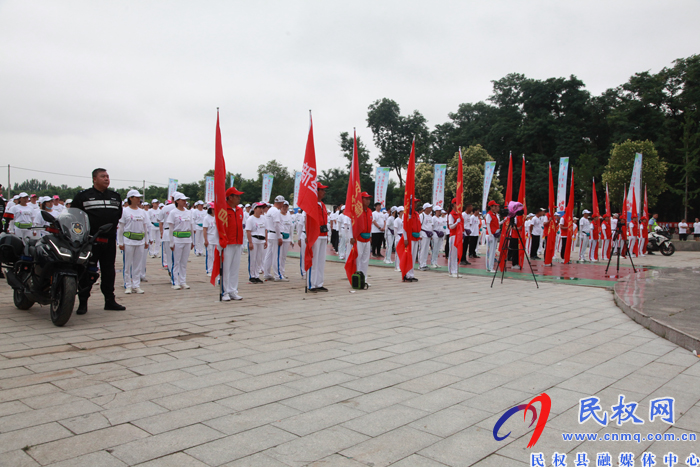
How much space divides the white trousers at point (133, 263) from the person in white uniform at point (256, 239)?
268 cm

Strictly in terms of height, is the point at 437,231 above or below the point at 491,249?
above

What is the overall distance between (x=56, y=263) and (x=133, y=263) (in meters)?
2.71

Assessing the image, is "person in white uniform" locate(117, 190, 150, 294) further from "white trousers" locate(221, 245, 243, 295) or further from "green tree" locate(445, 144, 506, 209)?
"green tree" locate(445, 144, 506, 209)

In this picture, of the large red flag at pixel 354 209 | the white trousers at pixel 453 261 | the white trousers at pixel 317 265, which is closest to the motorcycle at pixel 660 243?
the white trousers at pixel 453 261

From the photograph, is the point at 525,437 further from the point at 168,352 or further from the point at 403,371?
the point at 168,352

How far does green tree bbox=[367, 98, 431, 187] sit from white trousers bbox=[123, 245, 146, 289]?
57.1 metres

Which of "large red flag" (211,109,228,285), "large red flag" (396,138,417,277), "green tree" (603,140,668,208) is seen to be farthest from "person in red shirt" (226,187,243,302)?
"green tree" (603,140,668,208)

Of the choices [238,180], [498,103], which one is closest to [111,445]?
[498,103]

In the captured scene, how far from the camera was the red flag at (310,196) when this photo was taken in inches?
345

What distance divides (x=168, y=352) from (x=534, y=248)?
16637mm

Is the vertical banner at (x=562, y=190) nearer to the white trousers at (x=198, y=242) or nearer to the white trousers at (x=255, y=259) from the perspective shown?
the white trousers at (x=255, y=259)

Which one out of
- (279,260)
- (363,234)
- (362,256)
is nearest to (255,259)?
(279,260)

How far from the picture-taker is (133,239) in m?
8.44

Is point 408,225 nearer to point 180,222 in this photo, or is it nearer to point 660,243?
point 180,222
